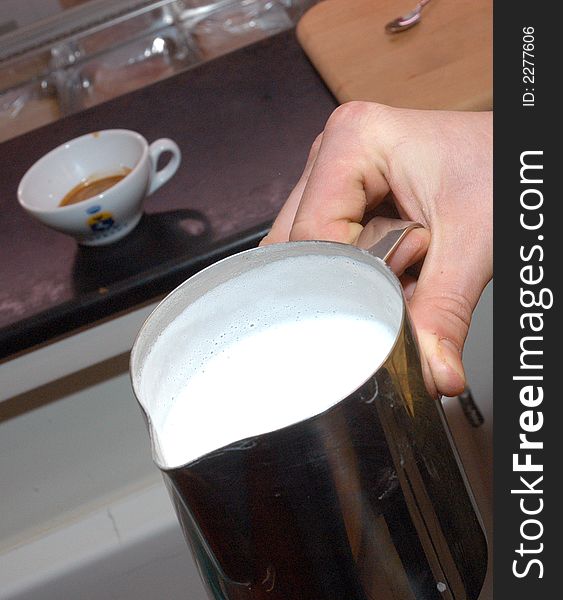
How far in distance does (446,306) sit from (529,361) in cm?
6

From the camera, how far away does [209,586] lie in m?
0.42

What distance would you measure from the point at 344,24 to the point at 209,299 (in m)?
0.76

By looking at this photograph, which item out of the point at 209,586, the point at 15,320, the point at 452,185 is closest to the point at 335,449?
the point at 209,586

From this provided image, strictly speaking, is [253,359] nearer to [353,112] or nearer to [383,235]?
[383,235]

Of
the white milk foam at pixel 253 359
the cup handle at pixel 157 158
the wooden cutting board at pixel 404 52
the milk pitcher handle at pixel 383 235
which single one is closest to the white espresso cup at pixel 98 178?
the cup handle at pixel 157 158

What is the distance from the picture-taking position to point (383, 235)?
1.81 ft

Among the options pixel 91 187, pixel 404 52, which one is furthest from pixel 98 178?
pixel 404 52

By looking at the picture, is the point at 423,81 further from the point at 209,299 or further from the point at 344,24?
the point at 209,299

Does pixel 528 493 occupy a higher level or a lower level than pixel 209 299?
lower

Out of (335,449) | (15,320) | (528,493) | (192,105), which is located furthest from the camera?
(192,105)

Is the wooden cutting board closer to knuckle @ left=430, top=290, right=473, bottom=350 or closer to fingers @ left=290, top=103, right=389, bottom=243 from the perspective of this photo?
fingers @ left=290, top=103, right=389, bottom=243

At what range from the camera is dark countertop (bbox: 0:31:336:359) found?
882 mm

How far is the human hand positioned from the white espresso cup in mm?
271

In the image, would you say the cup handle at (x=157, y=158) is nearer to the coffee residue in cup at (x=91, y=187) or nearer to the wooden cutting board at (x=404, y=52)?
the coffee residue in cup at (x=91, y=187)
